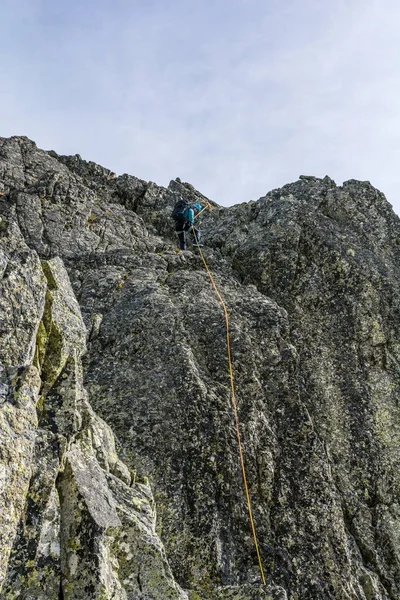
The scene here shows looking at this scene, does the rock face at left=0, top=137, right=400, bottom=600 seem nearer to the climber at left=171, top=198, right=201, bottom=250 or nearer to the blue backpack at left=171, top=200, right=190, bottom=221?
the climber at left=171, top=198, right=201, bottom=250

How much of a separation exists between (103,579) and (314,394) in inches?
458

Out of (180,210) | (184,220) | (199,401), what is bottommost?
(199,401)

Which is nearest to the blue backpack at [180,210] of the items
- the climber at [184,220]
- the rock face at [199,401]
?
the climber at [184,220]

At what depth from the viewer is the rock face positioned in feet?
27.3

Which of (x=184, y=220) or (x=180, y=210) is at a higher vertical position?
(x=180, y=210)

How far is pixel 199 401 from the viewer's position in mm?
14148

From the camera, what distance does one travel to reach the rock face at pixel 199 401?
8320 mm

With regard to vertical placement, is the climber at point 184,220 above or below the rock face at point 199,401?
above

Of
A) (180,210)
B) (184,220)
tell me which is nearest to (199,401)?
(184,220)

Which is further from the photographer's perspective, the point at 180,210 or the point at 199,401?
the point at 180,210

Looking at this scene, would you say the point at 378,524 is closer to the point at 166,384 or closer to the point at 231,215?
the point at 166,384

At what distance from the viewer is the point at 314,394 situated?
58.3 ft

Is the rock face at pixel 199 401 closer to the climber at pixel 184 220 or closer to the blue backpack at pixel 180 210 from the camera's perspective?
the climber at pixel 184 220

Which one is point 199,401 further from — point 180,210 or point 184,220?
point 180,210
